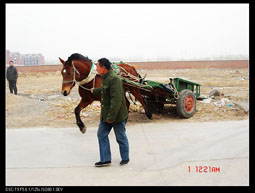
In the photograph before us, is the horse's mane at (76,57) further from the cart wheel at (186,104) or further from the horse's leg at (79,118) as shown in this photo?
the cart wheel at (186,104)

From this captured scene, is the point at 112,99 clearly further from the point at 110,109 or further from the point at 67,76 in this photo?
the point at 67,76

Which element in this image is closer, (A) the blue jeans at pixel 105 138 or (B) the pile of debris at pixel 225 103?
(A) the blue jeans at pixel 105 138

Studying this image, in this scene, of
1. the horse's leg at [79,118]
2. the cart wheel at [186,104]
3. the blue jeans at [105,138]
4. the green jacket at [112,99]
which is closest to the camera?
the green jacket at [112,99]

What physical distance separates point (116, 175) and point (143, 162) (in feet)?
2.31

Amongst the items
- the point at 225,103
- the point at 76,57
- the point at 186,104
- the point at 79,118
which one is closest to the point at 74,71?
the point at 76,57

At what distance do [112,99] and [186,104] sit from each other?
4352 millimetres

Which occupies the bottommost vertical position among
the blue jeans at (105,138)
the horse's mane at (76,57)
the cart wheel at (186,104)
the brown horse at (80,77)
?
the blue jeans at (105,138)

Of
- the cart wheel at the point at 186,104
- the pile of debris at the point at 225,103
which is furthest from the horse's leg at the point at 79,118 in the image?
the pile of debris at the point at 225,103

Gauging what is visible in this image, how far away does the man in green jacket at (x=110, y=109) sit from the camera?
4547 millimetres

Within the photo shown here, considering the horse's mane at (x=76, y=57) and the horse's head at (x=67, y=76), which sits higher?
the horse's mane at (x=76, y=57)

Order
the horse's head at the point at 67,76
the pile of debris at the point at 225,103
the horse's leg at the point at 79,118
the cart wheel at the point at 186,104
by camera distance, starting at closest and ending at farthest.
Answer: the horse's head at the point at 67,76 < the horse's leg at the point at 79,118 < the cart wheel at the point at 186,104 < the pile of debris at the point at 225,103
